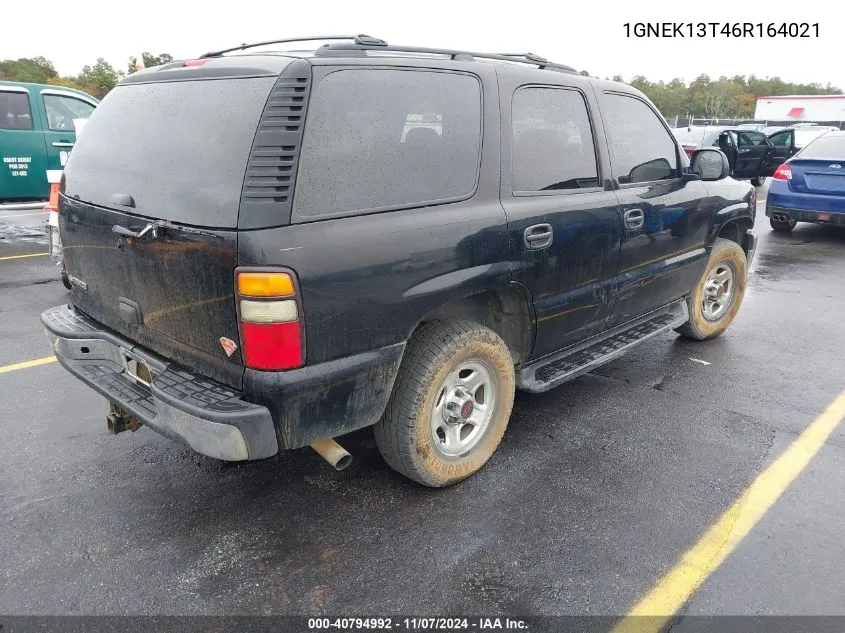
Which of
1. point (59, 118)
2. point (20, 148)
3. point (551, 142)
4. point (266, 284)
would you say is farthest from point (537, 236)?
point (59, 118)

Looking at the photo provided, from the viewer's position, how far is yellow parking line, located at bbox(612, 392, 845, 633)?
2.33 meters

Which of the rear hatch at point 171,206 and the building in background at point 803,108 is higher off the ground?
the building in background at point 803,108

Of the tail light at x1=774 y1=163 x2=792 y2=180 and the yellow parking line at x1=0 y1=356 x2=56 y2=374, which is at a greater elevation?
the tail light at x1=774 y1=163 x2=792 y2=180

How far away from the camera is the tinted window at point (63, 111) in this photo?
9.25 m

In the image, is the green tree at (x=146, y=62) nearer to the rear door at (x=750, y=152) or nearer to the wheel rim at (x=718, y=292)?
the wheel rim at (x=718, y=292)

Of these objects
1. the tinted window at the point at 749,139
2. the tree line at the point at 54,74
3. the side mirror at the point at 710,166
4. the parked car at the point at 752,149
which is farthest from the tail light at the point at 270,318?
the tree line at the point at 54,74

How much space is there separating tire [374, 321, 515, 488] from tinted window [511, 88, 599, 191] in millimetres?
817

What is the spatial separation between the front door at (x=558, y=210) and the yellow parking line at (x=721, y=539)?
1.18 metres

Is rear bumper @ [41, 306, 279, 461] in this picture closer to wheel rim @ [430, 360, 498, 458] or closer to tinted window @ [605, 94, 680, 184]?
wheel rim @ [430, 360, 498, 458]

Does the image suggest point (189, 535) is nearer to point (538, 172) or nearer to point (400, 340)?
point (400, 340)

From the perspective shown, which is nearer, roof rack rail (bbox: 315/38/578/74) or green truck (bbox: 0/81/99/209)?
roof rack rail (bbox: 315/38/578/74)

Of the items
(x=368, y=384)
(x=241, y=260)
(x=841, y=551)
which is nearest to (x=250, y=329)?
(x=241, y=260)

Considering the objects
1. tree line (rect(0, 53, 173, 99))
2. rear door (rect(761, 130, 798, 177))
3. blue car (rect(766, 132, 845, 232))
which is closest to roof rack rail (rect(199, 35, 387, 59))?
blue car (rect(766, 132, 845, 232))

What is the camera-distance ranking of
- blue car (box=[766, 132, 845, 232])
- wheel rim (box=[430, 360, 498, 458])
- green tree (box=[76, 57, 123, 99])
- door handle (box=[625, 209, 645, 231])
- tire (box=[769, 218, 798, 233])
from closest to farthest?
wheel rim (box=[430, 360, 498, 458])
door handle (box=[625, 209, 645, 231])
blue car (box=[766, 132, 845, 232])
tire (box=[769, 218, 798, 233])
green tree (box=[76, 57, 123, 99])
